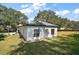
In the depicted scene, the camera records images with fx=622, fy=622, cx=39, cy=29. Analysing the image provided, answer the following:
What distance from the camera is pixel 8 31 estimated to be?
1112 centimetres

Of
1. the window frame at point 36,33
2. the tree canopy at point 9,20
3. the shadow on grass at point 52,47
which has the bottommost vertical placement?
the shadow on grass at point 52,47

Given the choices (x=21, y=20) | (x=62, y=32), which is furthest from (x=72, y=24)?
(x=21, y=20)

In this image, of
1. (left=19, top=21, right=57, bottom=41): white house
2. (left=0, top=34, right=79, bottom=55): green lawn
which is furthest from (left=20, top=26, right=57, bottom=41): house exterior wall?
(left=0, top=34, right=79, bottom=55): green lawn

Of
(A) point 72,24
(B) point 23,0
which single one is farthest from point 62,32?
(B) point 23,0

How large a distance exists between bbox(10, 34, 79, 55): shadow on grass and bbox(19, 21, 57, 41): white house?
0.11 meters

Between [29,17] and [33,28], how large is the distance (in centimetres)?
21

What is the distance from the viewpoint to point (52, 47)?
11156mm

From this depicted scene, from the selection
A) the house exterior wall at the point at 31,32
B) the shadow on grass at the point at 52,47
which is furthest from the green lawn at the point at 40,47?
the house exterior wall at the point at 31,32

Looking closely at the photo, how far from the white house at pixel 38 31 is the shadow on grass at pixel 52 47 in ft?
0.35

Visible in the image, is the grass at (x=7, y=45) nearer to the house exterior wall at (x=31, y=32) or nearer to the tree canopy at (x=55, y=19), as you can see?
the house exterior wall at (x=31, y=32)

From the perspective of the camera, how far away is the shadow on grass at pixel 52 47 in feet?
36.4

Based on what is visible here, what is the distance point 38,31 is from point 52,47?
38 centimetres
